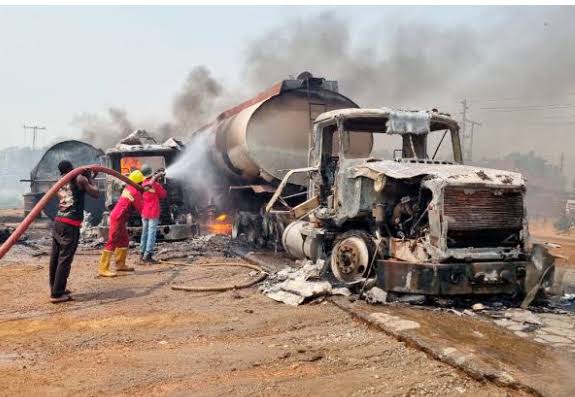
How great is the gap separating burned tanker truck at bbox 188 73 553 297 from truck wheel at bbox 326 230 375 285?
14 millimetres

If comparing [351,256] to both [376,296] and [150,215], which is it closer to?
[376,296]

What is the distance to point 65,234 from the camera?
5.93 meters

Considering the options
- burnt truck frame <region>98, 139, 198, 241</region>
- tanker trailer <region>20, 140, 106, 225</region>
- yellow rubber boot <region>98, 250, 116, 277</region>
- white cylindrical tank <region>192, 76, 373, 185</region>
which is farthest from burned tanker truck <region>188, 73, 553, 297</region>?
tanker trailer <region>20, 140, 106, 225</region>

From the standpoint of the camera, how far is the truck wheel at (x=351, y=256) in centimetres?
602

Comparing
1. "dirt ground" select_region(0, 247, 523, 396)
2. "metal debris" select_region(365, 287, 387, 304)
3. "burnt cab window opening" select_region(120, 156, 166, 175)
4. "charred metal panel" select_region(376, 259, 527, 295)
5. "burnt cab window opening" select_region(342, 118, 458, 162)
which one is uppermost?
"burnt cab window opening" select_region(342, 118, 458, 162)

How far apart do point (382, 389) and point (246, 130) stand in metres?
6.93

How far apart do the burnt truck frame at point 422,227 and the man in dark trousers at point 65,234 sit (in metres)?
3.14

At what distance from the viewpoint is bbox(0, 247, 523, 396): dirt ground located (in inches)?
132

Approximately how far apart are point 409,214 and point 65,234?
4.18 meters

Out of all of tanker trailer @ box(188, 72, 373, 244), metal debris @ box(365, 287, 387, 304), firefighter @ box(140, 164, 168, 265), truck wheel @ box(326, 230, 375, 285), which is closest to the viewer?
metal debris @ box(365, 287, 387, 304)

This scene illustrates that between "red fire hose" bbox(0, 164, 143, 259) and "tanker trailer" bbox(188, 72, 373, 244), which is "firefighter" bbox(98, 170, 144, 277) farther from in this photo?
"tanker trailer" bbox(188, 72, 373, 244)

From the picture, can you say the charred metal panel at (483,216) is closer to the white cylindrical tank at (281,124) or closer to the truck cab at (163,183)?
the white cylindrical tank at (281,124)

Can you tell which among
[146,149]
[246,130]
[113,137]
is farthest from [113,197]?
[113,137]

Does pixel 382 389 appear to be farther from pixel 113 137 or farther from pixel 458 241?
pixel 113 137
